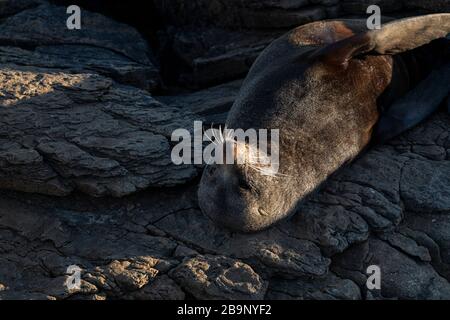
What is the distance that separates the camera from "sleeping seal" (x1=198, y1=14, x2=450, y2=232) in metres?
4.99

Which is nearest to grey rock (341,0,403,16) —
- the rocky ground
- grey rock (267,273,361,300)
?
the rocky ground

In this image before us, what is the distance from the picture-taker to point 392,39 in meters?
6.09

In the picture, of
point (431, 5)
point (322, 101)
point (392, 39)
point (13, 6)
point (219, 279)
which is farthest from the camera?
point (13, 6)

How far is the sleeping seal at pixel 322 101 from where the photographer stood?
499 cm

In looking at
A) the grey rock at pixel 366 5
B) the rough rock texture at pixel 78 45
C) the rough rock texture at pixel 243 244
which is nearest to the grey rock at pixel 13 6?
the rough rock texture at pixel 78 45

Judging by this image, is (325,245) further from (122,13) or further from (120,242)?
(122,13)

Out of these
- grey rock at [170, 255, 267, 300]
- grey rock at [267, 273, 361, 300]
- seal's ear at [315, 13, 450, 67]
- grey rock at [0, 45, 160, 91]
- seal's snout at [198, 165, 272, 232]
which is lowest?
grey rock at [267, 273, 361, 300]

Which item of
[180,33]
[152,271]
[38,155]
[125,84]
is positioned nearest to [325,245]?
[152,271]

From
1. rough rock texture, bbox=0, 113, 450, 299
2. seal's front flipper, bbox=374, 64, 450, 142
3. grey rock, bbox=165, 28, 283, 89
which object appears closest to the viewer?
rough rock texture, bbox=0, 113, 450, 299

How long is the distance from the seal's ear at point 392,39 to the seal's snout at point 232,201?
1487 millimetres

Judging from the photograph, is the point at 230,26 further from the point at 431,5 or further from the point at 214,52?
the point at 431,5

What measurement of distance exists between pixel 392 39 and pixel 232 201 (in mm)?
2313

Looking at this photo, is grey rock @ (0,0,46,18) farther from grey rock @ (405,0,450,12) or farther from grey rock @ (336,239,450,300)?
grey rock @ (336,239,450,300)

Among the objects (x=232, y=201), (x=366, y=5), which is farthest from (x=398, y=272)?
(x=366, y=5)
